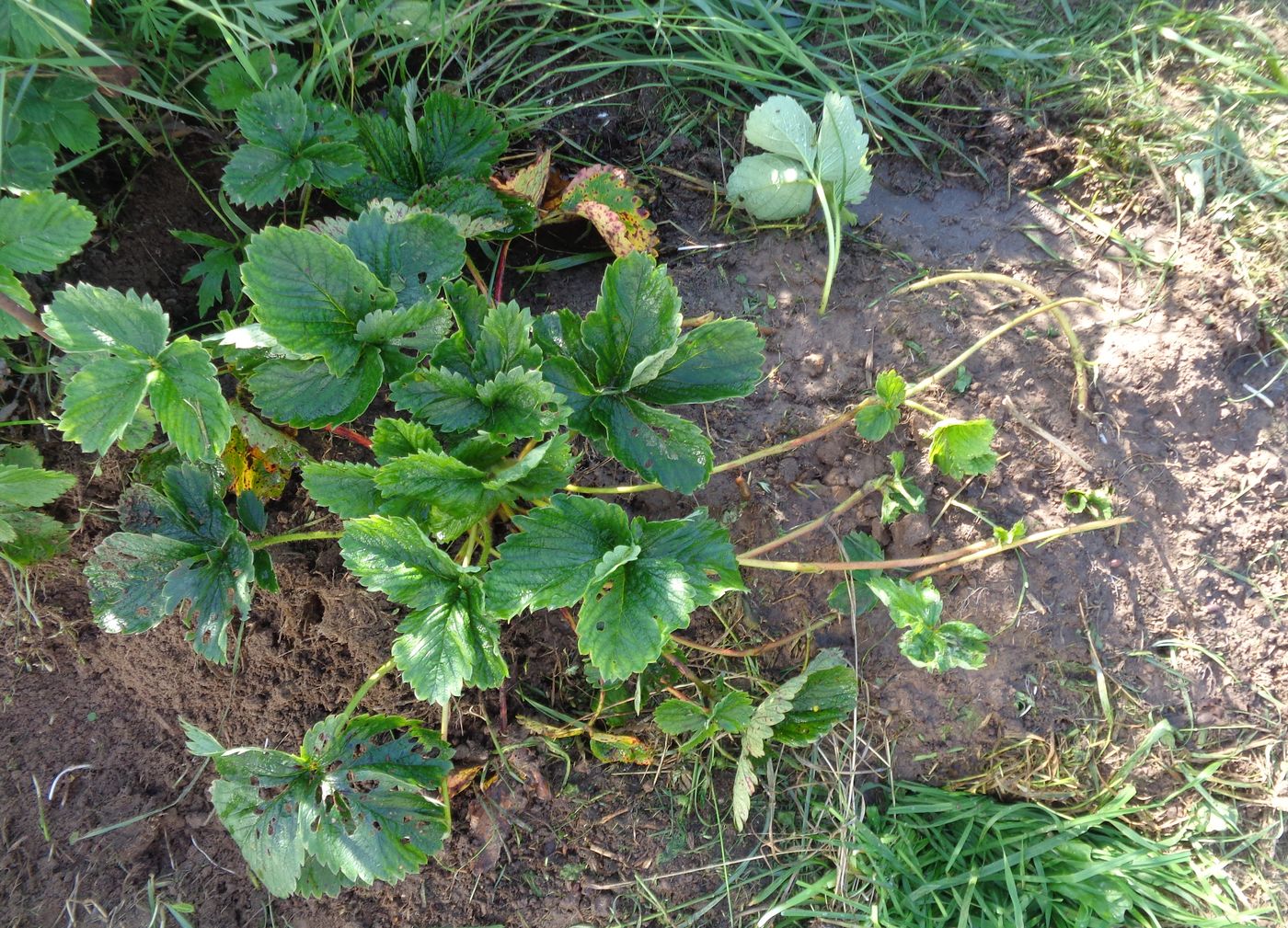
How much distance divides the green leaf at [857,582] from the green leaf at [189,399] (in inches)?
49.2

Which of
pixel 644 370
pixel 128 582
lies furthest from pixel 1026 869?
pixel 128 582

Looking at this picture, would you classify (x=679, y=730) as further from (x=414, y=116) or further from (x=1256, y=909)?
(x=414, y=116)

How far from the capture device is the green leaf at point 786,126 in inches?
75.3

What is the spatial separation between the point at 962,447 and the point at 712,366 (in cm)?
55

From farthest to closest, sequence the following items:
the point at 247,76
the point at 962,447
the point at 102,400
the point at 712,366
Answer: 1. the point at 247,76
2. the point at 962,447
3. the point at 712,366
4. the point at 102,400

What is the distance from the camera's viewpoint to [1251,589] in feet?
6.30

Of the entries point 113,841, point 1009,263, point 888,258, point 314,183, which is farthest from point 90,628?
point 1009,263

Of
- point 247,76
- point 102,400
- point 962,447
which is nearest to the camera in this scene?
point 102,400

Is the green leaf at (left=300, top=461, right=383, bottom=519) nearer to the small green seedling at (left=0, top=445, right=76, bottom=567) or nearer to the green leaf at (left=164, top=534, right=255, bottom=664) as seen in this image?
the green leaf at (left=164, top=534, right=255, bottom=664)

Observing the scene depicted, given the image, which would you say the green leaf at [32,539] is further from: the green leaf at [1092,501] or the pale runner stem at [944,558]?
the green leaf at [1092,501]

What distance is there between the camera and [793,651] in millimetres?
1947

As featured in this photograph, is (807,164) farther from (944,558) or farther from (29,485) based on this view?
(29,485)

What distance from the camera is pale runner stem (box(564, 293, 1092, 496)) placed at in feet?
6.10

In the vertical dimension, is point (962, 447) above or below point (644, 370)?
below
